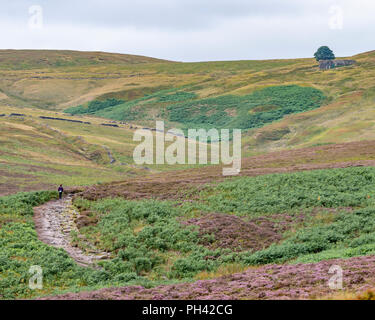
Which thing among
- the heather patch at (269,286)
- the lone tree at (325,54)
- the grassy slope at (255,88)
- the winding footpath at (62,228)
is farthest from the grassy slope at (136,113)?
the heather patch at (269,286)

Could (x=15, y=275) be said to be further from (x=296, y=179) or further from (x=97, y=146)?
(x=97, y=146)

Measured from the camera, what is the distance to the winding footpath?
25.2 m

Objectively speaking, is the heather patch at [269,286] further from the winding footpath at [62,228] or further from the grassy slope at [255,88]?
the grassy slope at [255,88]

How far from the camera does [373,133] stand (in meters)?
76.6

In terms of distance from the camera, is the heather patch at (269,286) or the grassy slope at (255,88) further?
the grassy slope at (255,88)

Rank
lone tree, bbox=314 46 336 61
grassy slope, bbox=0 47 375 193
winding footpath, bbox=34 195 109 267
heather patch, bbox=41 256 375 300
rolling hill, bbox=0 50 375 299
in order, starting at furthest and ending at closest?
lone tree, bbox=314 46 336 61 → grassy slope, bbox=0 47 375 193 → winding footpath, bbox=34 195 109 267 → rolling hill, bbox=0 50 375 299 → heather patch, bbox=41 256 375 300

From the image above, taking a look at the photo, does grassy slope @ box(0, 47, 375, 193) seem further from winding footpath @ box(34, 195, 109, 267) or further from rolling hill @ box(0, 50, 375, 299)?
winding footpath @ box(34, 195, 109, 267)

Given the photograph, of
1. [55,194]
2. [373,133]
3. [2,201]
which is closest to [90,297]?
[2,201]

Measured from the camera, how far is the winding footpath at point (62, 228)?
2517cm

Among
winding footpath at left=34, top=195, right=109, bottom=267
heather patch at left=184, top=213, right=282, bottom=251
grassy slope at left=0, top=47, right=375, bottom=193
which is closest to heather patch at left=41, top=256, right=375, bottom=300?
heather patch at left=184, top=213, right=282, bottom=251

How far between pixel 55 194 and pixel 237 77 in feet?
445

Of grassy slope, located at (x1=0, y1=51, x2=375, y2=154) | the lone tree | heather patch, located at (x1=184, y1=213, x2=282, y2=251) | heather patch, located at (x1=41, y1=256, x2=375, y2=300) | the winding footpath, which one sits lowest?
the winding footpath

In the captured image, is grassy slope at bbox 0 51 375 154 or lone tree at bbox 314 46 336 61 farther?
lone tree at bbox 314 46 336 61

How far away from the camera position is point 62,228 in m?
31.4
